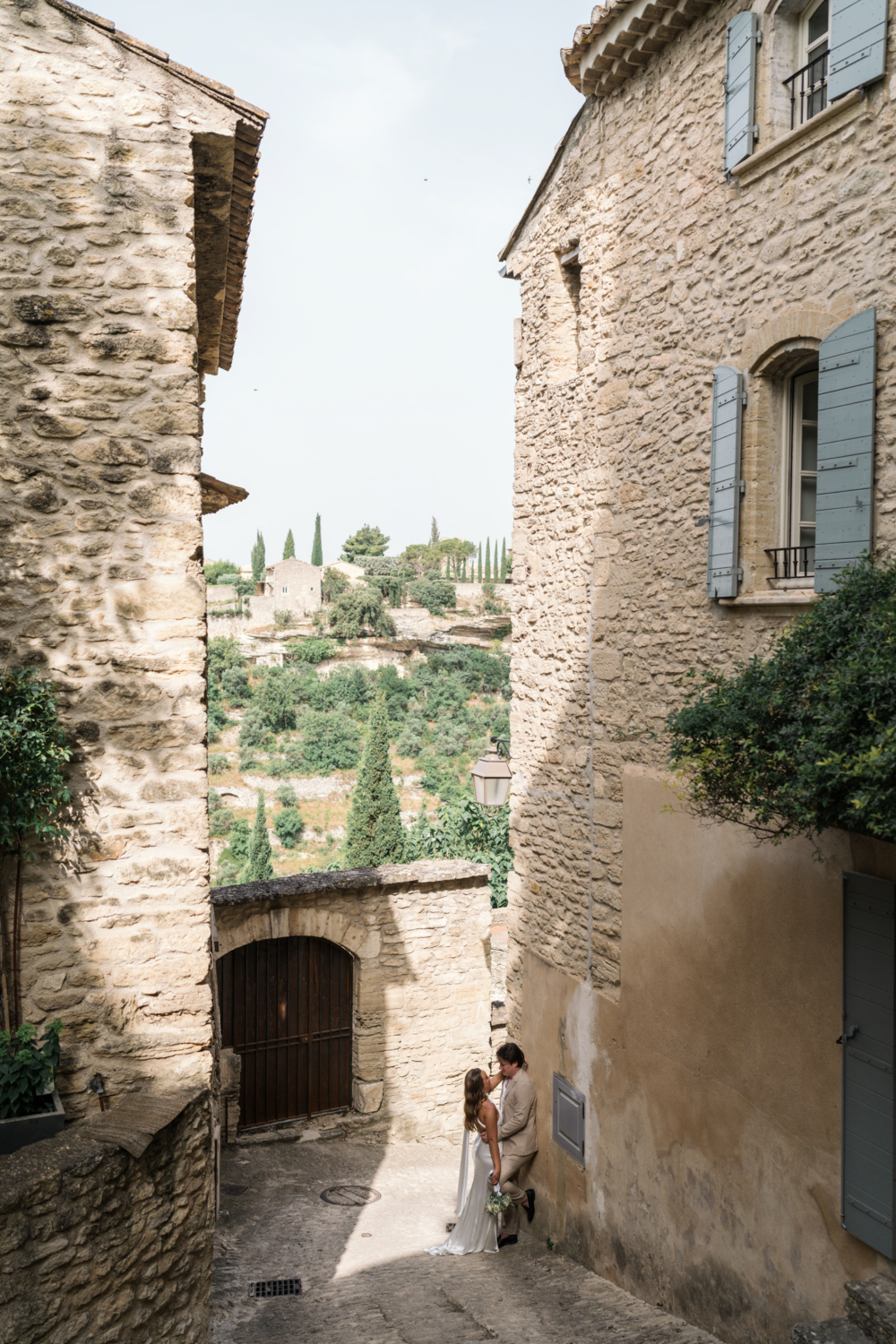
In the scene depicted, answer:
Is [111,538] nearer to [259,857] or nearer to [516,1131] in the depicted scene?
[516,1131]

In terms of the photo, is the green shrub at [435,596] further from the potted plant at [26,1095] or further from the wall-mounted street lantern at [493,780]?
the potted plant at [26,1095]

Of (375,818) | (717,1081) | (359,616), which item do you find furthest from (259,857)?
(359,616)

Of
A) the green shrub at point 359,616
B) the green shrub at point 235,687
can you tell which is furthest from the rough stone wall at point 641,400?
the green shrub at point 359,616

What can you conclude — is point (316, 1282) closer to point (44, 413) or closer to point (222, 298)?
point (44, 413)

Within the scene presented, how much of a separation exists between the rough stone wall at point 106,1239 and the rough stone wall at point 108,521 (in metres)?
0.40

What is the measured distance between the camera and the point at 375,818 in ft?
69.1

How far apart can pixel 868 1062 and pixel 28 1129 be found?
3.51 m

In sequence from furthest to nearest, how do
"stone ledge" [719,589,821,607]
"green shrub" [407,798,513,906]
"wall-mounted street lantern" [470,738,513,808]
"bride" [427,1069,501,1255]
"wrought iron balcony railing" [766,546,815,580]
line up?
"green shrub" [407,798,513,906] < "wall-mounted street lantern" [470,738,513,808] < "bride" [427,1069,501,1255] < "wrought iron balcony railing" [766,546,815,580] < "stone ledge" [719,589,821,607]

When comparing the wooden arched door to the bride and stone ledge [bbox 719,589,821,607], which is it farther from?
stone ledge [bbox 719,589,821,607]

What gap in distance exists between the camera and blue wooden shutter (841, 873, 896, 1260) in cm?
412

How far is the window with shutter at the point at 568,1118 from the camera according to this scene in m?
7.05

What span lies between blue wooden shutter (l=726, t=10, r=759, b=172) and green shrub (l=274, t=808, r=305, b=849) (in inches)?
1283

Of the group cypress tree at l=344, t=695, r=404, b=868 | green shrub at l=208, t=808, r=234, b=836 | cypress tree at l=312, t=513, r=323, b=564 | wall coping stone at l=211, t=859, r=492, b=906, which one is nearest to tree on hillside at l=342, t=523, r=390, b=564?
cypress tree at l=312, t=513, r=323, b=564

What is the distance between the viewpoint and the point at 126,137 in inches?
157
